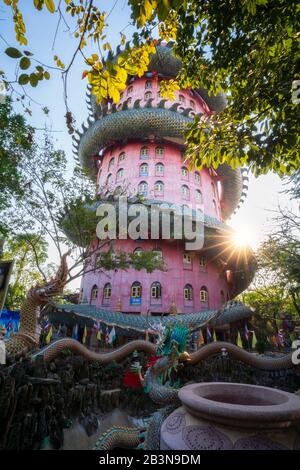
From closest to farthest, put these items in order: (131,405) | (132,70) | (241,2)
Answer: (132,70)
(241,2)
(131,405)

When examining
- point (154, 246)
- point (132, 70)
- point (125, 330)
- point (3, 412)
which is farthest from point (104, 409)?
point (154, 246)

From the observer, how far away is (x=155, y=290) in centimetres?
1956

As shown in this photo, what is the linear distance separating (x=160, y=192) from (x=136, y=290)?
8.49 meters

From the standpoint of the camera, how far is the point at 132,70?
7.70 feet

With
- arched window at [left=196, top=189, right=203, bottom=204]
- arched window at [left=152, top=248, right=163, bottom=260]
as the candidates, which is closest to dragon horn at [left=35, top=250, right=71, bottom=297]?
arched window at [left=152, top=248, right=163, bottom=260]

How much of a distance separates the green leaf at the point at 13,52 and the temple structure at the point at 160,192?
15314 mm

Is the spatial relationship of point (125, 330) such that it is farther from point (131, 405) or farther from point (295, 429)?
point (295, 429)

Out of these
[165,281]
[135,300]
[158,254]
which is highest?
[158,254]

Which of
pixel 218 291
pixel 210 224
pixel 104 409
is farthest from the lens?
pixel 218 291

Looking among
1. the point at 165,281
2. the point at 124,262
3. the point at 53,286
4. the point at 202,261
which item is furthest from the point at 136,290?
→ the point at 53,286

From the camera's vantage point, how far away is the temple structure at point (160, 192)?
19609mm

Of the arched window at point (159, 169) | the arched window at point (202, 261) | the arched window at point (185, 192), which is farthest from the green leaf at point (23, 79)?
the arched window at point (159, 169)

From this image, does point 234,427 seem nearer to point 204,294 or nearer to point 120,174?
point 204,294
